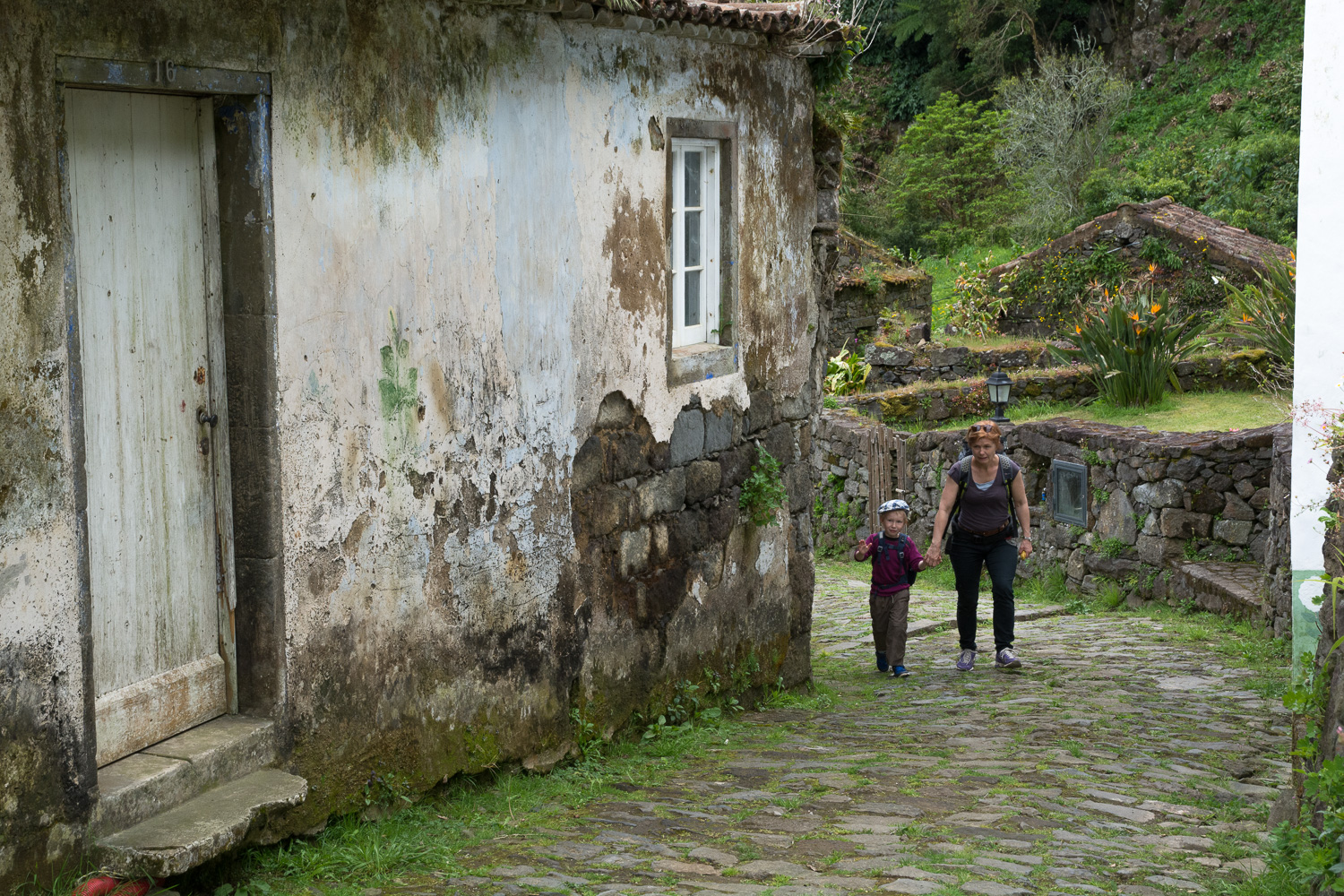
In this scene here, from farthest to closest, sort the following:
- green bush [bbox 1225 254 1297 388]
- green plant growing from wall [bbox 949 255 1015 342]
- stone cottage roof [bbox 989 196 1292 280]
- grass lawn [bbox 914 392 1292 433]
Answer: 1. green plant growing from wall [bbox 949 255 1015 342]
2. stone cottage roof [bbox 989 196 1292 280]
3. grass lawn [bbox 914 392 1292 433]
4. green bush [bbox 1225 254 1297 388]

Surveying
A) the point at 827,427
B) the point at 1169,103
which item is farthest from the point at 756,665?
the point at 1169,103

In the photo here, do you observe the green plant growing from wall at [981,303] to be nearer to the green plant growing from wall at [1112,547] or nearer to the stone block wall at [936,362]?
the stone block wall at [936,362]

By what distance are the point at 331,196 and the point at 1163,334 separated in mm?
11997

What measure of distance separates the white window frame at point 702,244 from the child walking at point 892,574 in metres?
1.90

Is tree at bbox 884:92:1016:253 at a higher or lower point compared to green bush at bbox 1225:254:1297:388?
higher

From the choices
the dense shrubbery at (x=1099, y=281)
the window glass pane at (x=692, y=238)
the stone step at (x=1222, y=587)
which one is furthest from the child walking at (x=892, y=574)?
the dense shrubbery at (x=1099, y=281)

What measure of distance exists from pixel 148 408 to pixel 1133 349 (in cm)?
1229

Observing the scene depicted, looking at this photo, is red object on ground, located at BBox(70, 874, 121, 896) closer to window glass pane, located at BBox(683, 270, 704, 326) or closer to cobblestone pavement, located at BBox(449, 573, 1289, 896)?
cobblestone pavement, located at BBox(449, 573, 1289, 896)

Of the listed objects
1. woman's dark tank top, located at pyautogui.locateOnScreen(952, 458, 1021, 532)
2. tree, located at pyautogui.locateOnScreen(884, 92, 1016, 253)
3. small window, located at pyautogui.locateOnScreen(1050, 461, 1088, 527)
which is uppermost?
tree, located at pyautogui.locateOnScreen(884, 92, 1016, 253)

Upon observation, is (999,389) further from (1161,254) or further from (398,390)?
(398,390)

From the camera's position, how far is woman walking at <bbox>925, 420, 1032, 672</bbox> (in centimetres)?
816

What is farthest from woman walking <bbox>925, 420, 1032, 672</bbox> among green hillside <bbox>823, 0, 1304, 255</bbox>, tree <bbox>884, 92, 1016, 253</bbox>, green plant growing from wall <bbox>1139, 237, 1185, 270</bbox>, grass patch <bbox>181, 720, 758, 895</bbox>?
tree <bbox>884, 92, 1016, 253</bbox>

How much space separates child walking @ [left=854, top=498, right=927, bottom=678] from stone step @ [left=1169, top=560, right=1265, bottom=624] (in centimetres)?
303

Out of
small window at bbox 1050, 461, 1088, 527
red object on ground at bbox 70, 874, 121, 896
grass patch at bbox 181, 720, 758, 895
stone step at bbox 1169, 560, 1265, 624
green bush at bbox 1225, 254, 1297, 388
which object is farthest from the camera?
green bush at bbox 1225, 254, 1297, 388
